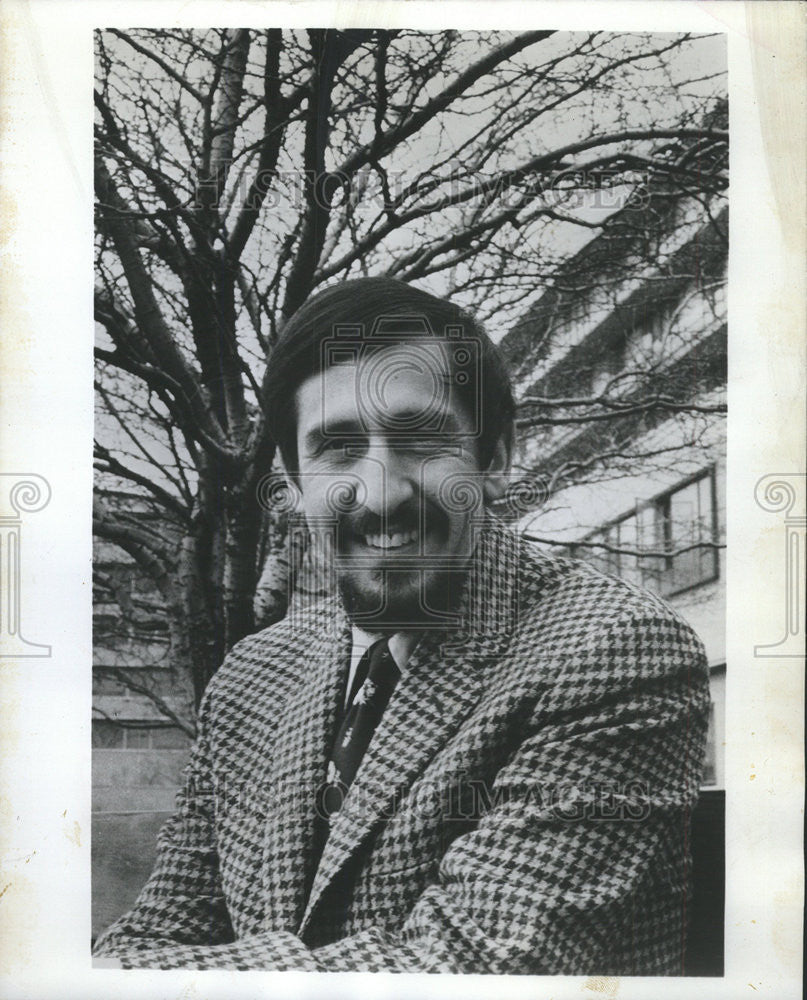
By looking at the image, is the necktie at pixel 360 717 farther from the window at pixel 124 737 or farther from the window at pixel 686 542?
the window at pixel 686 542

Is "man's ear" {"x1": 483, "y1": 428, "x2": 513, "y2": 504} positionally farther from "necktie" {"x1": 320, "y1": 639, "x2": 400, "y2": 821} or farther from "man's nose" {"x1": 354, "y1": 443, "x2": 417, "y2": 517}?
"necktie" {"x1": 320, "y1": 639, "x2": 400, "y2": 821}

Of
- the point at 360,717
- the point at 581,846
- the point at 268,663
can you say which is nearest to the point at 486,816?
the point at 581,846

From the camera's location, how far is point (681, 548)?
259 cm

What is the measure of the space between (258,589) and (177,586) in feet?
0.65

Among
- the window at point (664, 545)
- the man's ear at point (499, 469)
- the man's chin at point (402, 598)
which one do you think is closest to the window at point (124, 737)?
the man's chin at point (402, 598)

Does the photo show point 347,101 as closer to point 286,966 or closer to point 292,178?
point 292,178

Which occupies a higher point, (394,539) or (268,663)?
(394,539)

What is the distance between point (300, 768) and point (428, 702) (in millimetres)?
349

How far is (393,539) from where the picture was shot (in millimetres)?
2602

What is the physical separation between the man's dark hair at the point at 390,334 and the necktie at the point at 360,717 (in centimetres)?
52

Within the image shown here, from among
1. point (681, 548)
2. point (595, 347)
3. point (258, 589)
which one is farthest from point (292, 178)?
point (681, 548)

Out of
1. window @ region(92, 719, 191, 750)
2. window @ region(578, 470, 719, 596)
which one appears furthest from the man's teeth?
window @ region(92, 719, 191, 750)

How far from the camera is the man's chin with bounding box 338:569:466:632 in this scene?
2.60m

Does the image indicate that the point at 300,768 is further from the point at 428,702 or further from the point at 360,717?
the point at 428,702
